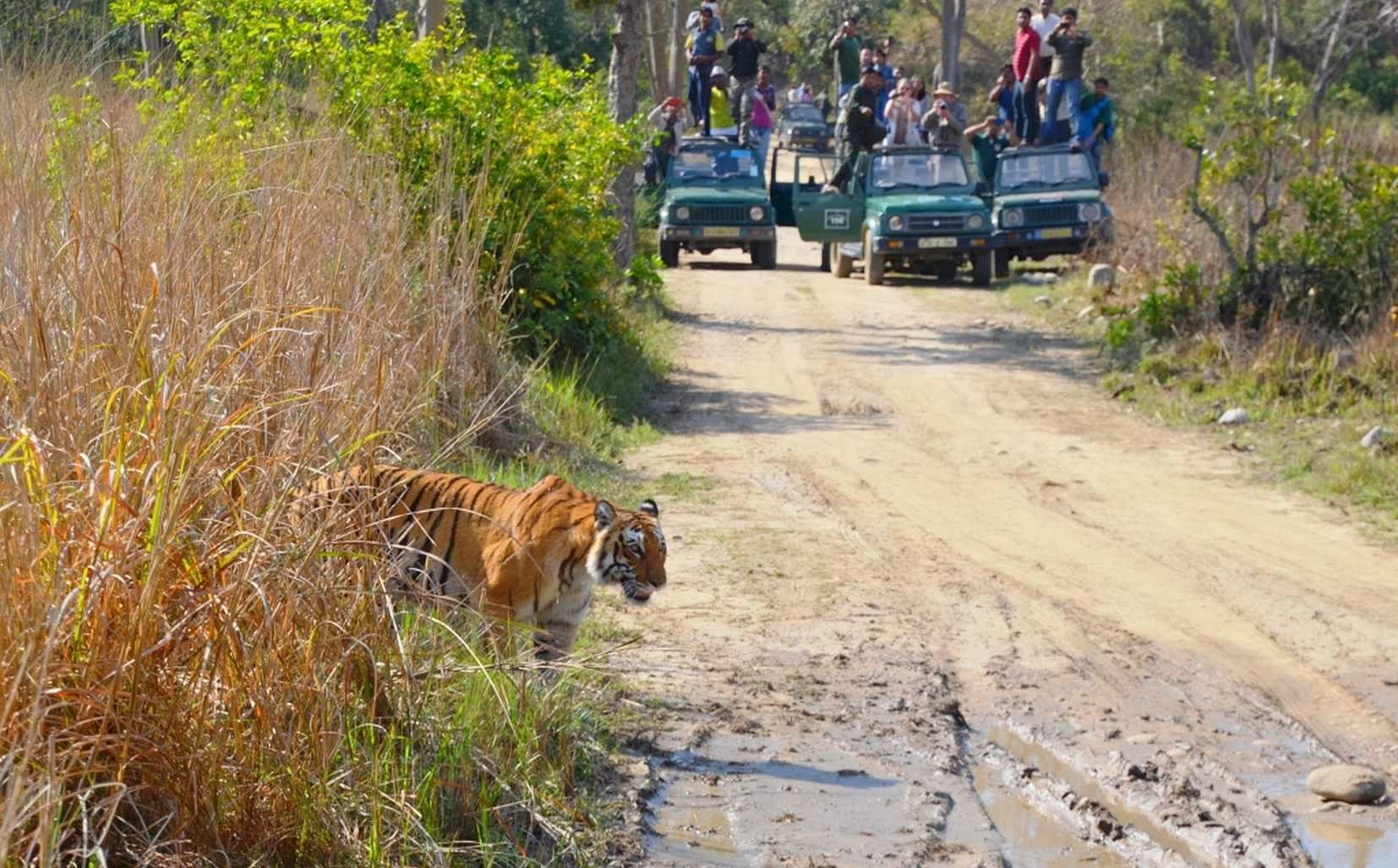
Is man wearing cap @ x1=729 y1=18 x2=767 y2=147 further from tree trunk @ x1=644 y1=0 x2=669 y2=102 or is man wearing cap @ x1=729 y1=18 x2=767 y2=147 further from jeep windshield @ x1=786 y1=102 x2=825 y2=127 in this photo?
jeep windshield @ x1=786 y1=102 x2=825 y2=127

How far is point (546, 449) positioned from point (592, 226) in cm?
295

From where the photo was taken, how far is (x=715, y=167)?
24.1m

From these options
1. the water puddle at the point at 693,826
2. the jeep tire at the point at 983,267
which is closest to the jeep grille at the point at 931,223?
the jeep tire at the point at 983,267

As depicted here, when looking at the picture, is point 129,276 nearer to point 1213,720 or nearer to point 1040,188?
point 1213,720

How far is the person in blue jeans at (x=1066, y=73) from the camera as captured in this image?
23.5 metres

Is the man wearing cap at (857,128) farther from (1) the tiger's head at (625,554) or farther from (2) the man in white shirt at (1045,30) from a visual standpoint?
(1) the tiger's head at (625,554)

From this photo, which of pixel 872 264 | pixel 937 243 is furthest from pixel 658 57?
pixel 937 243

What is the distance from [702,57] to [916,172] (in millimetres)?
6337

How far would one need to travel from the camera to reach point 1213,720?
265 inches

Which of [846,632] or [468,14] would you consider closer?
[846,632]

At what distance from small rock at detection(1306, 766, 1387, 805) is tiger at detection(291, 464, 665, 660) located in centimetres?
231

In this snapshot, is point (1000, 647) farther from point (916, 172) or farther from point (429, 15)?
point (916, 172)

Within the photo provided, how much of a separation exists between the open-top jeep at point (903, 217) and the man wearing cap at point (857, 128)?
15.1 inches

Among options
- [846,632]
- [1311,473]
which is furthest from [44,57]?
[1311,473]
